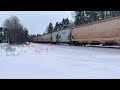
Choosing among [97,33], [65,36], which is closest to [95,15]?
[65,36]

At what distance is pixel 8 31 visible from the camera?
517 inches

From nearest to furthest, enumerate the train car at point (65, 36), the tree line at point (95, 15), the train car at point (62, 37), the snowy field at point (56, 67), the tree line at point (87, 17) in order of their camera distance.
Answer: the snowy field at point (56, 67), the tree line at point (95, 15), the tree line at point (87, 17), the train car at point (65, 36), the train car at point (62, 37)

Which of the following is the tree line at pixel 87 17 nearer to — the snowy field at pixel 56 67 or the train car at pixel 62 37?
the train car at pixel 62 37

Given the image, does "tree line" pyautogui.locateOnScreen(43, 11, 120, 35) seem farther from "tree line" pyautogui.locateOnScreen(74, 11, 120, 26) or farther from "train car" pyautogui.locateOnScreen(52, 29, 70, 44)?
"train car" pyautogui.locateOnScreen(52, 29, 70, 44)

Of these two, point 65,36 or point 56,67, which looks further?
point 65,36

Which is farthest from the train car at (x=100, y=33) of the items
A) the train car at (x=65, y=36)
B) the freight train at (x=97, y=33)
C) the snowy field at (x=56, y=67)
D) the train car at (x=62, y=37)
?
the snowy field at (x=56, y=67)

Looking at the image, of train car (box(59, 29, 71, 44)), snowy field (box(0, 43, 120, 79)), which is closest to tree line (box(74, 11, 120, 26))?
train car (box(59, 29, 71, 44))

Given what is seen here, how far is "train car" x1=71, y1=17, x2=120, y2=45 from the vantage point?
17266 millimetres

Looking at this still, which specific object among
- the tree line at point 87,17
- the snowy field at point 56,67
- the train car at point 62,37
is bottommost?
the snowy field at point 56,67

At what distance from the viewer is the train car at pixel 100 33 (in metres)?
17.3

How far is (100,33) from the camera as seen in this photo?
19984 millimetres

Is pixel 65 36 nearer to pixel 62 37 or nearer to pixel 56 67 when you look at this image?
pixel 62 37
